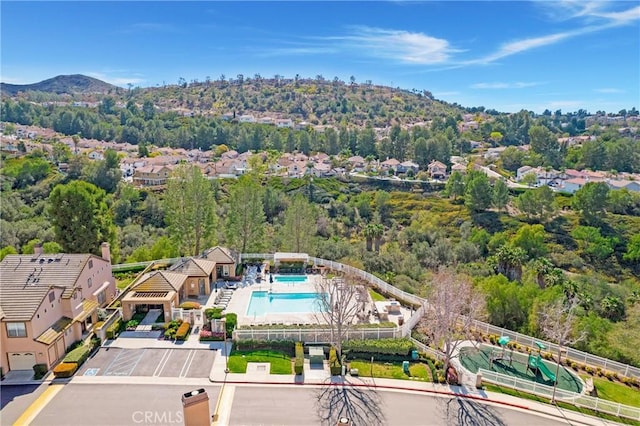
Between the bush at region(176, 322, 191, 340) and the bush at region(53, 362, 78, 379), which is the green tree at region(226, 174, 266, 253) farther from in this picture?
the bush at region(53, 362, 78, 379)

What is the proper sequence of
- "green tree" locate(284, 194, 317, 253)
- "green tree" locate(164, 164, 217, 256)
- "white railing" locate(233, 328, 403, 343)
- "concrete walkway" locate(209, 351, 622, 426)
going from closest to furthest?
"concrete walkway" locate(209, 351, 622, 426), "white railing" locate(233, 328, 403, 343), "green tree" locate(164, 164, 217, 256), "green tree" locate(284, 194, 317, 253)

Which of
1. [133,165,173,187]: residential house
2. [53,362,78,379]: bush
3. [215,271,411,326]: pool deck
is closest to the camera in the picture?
[53,362,78,379]: bush

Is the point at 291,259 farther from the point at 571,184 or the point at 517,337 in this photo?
the point at 571,184

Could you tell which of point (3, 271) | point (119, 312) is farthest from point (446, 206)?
point (3, 271)

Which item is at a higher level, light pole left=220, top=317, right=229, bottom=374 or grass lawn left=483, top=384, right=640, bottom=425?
light pole left=220, top=317, right=229, bottom=374

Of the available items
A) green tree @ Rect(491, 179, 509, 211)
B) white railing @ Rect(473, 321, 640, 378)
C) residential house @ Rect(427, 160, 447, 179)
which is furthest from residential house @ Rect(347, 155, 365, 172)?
white railing @ Rect(473, 321, 640, 378)

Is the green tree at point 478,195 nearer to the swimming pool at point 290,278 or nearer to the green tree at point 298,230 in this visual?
the green tree at point 298,230

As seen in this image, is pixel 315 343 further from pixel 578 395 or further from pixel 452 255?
pixel 452 255

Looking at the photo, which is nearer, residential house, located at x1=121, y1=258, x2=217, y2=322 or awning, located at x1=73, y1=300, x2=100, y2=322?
awning, located at x1=73, y1=300, x2=100, y2=322
